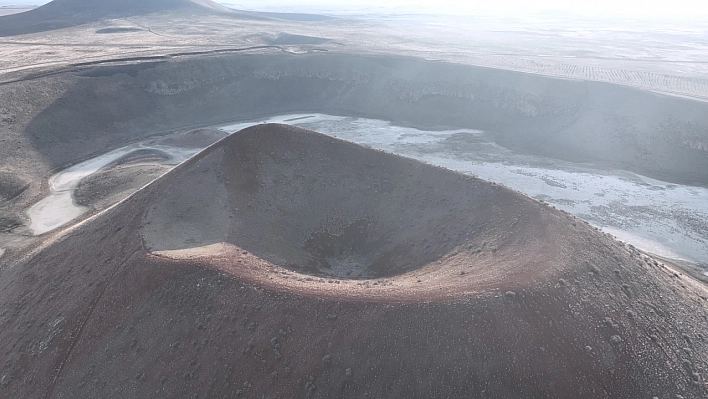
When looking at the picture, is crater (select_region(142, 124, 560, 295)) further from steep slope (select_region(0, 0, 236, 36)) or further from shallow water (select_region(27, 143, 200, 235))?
steep slope (select_region(0, 0, 236, 36))

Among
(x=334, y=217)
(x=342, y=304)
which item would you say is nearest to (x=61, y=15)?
(x=334, y=217)

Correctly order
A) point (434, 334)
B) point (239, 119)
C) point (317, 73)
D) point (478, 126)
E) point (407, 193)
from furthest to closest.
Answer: point (317, 73)
point (239, 119)
point (478, 126)
point (407, 193)
point (434, 334)

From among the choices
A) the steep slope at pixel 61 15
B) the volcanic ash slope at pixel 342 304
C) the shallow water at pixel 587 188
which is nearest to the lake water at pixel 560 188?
the shallow water at pixel 587 188

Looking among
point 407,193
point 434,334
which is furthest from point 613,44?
point 434,334

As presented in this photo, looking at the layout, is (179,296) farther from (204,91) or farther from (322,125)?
(204,91)

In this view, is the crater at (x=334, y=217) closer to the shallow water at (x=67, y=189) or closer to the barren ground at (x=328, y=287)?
the barren ground at (x=328, y=287)

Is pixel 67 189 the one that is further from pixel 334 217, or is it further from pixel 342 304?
pixel 342 304
